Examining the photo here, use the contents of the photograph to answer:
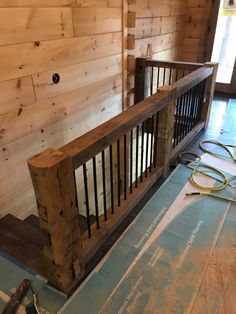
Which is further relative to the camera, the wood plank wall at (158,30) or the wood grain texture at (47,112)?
the wood plank wall at (158,30)

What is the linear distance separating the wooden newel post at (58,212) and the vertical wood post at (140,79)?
7.35 ft

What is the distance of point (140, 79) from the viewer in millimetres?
3080

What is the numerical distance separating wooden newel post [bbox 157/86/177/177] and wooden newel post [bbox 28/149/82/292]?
3.42 feet

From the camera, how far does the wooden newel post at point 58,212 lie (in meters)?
1.00

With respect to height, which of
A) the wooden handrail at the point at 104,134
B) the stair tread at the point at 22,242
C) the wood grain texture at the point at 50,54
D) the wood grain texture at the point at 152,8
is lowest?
the stair tread at the point at 22,242

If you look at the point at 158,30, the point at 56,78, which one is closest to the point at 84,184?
the point at 56,78

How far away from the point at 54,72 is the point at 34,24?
0.35 meters

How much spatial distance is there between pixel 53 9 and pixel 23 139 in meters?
0.91

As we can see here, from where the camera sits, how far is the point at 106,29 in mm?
2400

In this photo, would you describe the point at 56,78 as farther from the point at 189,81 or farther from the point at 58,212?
the point at 58,212

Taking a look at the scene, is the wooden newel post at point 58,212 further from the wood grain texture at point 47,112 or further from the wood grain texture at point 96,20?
the wood grain texture at point 96,20

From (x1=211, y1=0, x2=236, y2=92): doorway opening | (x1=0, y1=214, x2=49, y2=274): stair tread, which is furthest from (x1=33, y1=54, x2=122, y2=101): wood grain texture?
(x1=211, y1=0, x2=236, y2=92): doorway opening

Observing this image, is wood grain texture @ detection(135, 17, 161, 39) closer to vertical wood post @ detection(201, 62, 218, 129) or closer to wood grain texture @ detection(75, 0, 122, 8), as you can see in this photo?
wood grain texture @ detection(75, 0, 122, 8)

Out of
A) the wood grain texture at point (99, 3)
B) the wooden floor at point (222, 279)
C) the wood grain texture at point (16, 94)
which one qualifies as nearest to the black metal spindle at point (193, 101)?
the wood grain texture at point (99, 3)
